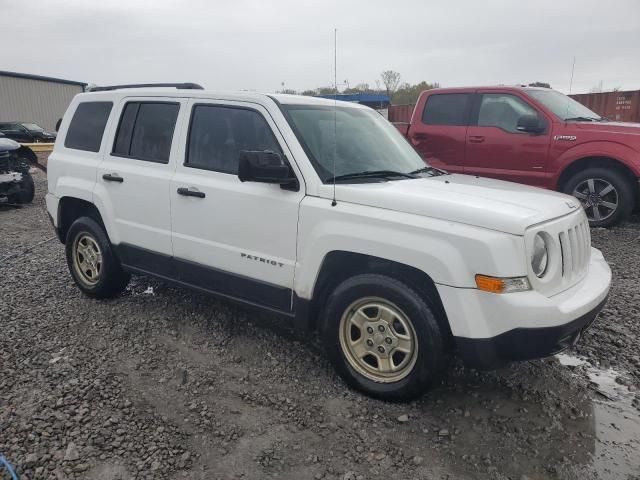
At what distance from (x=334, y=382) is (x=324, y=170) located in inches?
55.4

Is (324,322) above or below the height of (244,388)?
above

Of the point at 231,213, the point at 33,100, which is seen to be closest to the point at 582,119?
the point at 231,213

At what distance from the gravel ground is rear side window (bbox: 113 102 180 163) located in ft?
4.63

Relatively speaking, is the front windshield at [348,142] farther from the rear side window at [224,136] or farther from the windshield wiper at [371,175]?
the rear side window at [224,136]

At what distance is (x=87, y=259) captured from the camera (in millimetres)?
4867

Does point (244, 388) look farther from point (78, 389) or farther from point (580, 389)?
point (580, 389)

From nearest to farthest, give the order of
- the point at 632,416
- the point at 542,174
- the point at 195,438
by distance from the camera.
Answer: the point at 195,438
the point at 632,416
the point at 542,174

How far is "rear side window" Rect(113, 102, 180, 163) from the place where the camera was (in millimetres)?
4105

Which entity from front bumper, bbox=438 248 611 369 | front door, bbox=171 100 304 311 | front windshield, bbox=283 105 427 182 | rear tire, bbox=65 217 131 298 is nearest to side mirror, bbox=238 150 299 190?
front door, bbox=171 100 304 311

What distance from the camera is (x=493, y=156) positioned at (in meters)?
7.41

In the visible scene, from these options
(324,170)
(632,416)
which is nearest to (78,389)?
(324,170)

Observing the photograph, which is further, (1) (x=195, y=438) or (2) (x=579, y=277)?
(2) (x=579, y=277)

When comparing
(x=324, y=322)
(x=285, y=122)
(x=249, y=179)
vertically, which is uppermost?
(x=285, y=122)

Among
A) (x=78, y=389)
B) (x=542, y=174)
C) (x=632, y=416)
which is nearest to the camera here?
(x=632, y=416)
